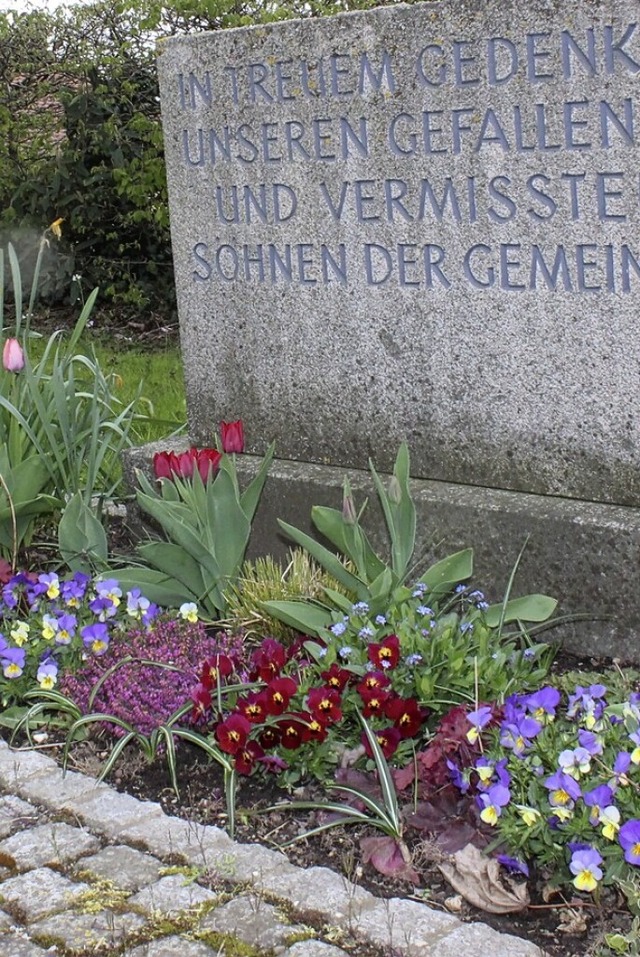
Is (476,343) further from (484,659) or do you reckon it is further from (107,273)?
(107,273)

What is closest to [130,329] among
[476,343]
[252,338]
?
[252,338]

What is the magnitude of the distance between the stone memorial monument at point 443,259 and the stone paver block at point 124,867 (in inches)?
52.3

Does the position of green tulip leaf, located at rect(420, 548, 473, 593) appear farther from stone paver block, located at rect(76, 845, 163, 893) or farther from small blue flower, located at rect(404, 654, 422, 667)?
stone paver block, located at rect(76, 845, 163, 893)

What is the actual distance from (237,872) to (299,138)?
2082 millimetres

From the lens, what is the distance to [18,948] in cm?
229

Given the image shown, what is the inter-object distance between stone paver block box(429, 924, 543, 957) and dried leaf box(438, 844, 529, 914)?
0.12 m

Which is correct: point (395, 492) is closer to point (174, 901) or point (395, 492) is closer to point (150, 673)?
point (150, 673)

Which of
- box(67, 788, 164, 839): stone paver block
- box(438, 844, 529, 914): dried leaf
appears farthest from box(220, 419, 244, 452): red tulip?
box(438, 844, 529, 914): dried leaf

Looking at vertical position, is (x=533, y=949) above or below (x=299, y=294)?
below

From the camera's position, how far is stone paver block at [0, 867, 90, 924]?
7.88 ft

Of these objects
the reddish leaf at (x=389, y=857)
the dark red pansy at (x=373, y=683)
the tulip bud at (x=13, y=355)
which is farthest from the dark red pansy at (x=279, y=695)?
the tulip bud at (x=13, y=355)

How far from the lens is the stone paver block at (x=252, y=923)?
2256 millimetres

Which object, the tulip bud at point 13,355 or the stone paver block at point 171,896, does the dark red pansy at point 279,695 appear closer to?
the stone paver block at point 171,896

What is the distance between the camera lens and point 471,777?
2.65 meters
